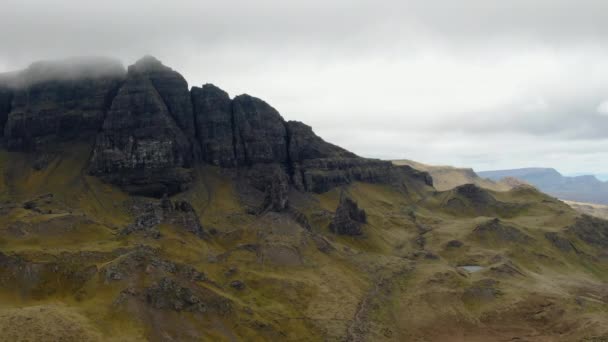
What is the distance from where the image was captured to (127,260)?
140m

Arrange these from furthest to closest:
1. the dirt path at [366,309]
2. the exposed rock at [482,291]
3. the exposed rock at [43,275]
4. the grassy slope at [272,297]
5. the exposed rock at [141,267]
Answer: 1. the exposed rock at [482,291]
2. the dirt path at [366,309]
3. the exposed rock at [141,267]
4. the exposed rock at [43,275]
5. the grassy slope at [272,297]

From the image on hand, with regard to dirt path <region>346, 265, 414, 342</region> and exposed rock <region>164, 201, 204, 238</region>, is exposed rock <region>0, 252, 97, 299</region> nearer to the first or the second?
exposed rock <region>164, 201, 204, 238</region>

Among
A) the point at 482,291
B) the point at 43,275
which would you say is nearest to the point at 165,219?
the point at 43,275

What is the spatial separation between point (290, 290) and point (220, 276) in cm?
2495

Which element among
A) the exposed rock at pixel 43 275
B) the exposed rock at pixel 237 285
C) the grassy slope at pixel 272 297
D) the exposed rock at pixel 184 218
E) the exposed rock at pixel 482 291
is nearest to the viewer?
the grassy slope at pixel 272 297

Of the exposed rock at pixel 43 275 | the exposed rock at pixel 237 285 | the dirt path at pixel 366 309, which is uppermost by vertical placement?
the exposed rock at pixel 43 275

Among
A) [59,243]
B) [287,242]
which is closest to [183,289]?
[59,243]

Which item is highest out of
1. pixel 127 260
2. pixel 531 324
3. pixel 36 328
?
pixel 127 260

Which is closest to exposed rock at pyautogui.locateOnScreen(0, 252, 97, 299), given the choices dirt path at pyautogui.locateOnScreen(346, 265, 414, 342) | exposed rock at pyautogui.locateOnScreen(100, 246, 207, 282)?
exposed rock at pyautogui.locateOnScreen(100, 246, 207, 282)

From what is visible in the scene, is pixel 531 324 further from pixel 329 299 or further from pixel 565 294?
pixel 329 299

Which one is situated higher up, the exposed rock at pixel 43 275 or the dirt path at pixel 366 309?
the exposed rock at pixel 43 275

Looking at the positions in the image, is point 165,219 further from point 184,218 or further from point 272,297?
point 272,297

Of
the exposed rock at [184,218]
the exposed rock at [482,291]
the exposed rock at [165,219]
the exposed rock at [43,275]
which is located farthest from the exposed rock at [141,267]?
the exposed rock at [482,291]

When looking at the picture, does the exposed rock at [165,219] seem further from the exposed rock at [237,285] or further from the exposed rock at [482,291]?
the exposed rock at [482,291]
